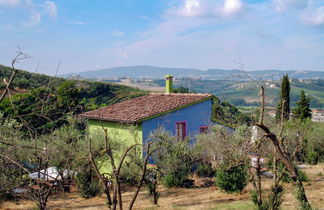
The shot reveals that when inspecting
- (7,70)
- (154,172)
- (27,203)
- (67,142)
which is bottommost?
(27,203)

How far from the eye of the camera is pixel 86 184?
14766 millimetres

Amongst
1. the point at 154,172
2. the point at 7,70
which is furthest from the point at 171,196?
the point at 7,70

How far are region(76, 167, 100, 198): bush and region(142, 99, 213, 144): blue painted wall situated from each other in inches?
176

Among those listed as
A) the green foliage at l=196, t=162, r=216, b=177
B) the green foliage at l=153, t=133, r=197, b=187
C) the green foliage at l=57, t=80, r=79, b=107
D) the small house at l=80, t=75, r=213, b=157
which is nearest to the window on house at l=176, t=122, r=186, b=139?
the small house at l=80, t=75, r=213, b=157

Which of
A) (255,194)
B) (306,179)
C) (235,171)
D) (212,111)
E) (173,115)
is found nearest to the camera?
(255,194)

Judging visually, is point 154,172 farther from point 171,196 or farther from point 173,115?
point 173,115

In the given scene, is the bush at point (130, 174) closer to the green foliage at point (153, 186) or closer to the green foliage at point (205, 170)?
the green foliage at point (153, 186)

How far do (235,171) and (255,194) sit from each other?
9.93ft

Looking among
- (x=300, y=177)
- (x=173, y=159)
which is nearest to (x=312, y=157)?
(x=300, y=177)

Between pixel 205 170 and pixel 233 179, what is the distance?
4189mm

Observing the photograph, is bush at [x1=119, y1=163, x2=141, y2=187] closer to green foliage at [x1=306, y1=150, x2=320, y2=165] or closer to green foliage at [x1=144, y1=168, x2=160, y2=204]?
green foliage at [x1=144, y1=168, x2=160, y2=204]

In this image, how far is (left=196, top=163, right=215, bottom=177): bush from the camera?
17958mm

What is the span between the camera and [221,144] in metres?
14.6

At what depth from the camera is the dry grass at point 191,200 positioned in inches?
485
